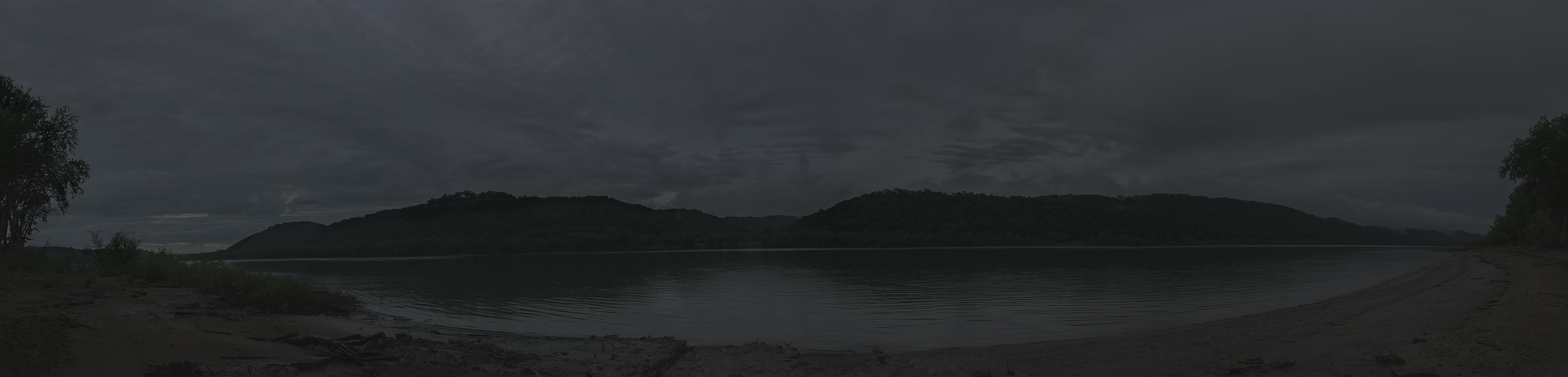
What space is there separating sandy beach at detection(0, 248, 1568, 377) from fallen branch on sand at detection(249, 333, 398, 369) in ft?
0.44

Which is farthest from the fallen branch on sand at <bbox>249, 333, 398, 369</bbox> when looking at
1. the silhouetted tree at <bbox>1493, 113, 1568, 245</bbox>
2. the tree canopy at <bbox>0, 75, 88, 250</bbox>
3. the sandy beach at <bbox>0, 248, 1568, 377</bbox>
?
the silhouetted tree at <bbox>1493, 113, 1568, 245</bbox>

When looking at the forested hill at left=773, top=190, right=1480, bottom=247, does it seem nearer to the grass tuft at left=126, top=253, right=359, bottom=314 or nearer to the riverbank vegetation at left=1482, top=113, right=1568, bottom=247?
the riverbank vegetation at left=1482, top=113, right=1568, bottom=247

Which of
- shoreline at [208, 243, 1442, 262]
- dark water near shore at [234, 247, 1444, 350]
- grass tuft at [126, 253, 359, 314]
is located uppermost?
shoreline at [208, 243, 1442, 262]

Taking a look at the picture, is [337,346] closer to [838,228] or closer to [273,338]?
[273,338]

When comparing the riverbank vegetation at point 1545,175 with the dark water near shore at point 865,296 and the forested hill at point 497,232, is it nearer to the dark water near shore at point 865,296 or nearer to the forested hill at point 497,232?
the dark water near shore at point 865,296

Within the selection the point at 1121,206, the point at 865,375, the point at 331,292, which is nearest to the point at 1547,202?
the point at 865,375

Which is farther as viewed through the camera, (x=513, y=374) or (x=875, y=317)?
(x=875, y=317)

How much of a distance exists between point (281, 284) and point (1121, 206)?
584 feet

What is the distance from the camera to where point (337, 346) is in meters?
10.4

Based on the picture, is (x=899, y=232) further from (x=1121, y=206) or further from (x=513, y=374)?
(x=513, y=374)

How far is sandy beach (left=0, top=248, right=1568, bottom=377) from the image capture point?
8.93m

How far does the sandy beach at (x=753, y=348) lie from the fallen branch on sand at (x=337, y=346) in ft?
0.44

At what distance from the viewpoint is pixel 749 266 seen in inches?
2451

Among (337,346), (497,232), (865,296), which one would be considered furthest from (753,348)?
(497,232)
